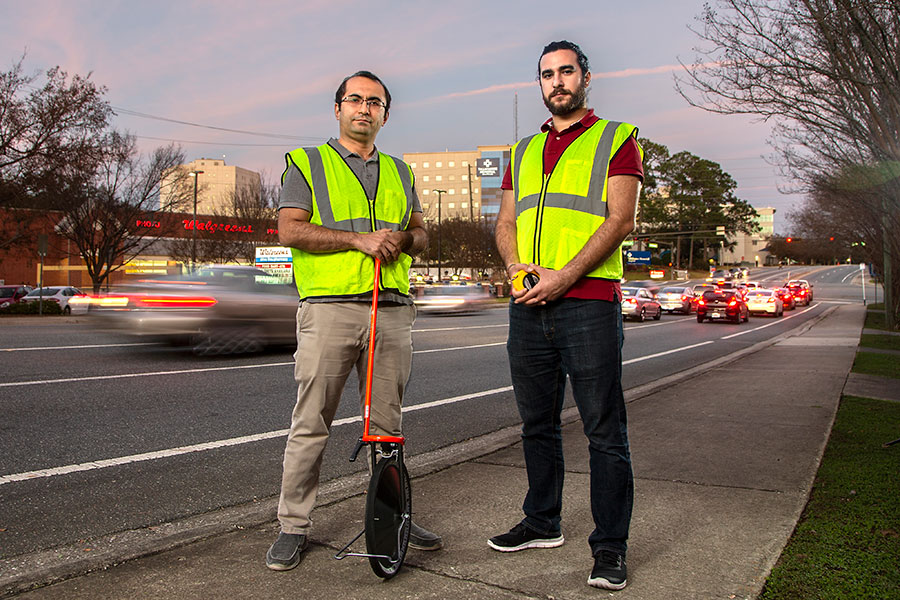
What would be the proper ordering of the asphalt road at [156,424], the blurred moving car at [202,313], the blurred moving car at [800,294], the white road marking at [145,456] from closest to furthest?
the asphalt road at [156,424] → the white road marking at [145,456] → the blurred moving car at [202,313] → the blurred moving car at [800,294]

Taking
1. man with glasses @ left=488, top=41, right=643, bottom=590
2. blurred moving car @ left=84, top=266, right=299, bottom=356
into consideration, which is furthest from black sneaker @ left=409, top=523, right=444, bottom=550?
blurred moving car @ left=84, top=266, right=299, bottom=356

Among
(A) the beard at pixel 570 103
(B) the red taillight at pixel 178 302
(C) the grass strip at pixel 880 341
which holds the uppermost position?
(A) the beard at pixel 570 103

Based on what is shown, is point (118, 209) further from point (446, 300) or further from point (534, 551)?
point (534, 551)

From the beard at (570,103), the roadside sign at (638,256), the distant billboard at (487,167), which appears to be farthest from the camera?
the distant billboard at (487,167)

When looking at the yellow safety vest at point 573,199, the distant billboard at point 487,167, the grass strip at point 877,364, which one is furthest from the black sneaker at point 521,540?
the distant billboard at point 487,167

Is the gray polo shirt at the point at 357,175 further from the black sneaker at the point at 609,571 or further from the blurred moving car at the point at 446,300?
the blurred moving car at the point at 446,300

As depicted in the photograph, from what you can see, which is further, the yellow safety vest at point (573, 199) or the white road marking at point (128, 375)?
the white road marking at point (128, 375)

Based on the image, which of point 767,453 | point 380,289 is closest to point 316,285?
point 380,289

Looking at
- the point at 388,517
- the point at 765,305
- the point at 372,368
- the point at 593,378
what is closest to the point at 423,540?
the point at 388,517

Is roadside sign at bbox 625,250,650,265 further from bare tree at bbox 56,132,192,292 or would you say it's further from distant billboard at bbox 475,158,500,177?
bare tree at bbox 56,132,192,292

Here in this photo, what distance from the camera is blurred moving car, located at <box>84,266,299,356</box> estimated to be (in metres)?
12.4

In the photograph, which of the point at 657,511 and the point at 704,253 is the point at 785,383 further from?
the point at 704,253

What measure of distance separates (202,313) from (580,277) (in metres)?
10.1

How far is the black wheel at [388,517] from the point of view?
10.5 ft
